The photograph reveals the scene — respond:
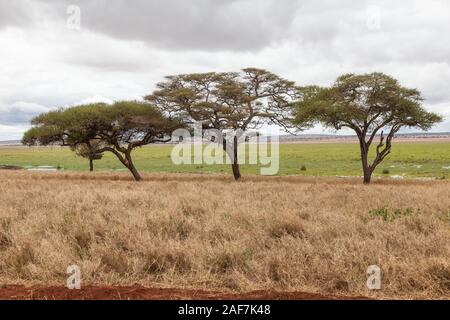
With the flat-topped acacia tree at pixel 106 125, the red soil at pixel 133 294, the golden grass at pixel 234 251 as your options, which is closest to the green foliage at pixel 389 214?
the golden grass at pixel 234 251

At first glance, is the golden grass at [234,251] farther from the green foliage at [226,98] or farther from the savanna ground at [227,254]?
the green foliage at [226,98]

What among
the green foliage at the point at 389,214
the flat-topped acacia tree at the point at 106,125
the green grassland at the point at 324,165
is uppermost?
the flat-topped acacia tree at the point at 106,125

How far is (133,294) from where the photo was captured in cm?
530

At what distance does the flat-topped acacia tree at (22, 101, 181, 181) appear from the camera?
31.3 m

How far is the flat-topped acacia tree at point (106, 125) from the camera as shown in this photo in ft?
103

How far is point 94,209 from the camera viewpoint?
1132cm

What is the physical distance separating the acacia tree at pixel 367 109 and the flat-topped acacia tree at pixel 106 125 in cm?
1130

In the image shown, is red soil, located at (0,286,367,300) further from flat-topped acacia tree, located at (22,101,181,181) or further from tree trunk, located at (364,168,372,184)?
flat-topped acacia tree, located at (22,101,181,181)

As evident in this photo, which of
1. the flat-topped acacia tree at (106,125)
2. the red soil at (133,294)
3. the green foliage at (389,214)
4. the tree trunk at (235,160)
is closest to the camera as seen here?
the red soil at (133,294)

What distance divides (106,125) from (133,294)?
28522 millimetres

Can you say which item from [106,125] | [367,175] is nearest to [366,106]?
[367,175]

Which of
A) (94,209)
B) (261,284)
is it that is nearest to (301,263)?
(261,284)

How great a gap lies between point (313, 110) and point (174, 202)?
18840mm

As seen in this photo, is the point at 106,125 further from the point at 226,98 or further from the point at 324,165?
the point at 324,165
